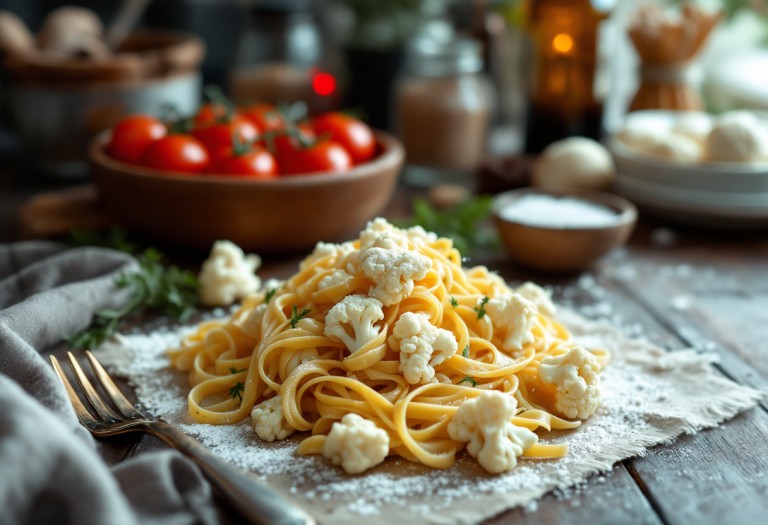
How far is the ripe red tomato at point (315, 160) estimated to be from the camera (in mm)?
2020

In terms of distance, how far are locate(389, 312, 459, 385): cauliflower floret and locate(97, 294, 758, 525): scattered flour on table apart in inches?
6.0

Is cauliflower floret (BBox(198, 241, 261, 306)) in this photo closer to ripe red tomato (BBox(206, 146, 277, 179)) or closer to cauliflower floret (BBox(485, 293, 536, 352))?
ripe red tomato (BBox(206, 146, 277, 179))

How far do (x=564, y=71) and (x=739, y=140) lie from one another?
0.77 m

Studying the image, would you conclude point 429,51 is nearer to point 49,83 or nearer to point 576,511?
point 49,83

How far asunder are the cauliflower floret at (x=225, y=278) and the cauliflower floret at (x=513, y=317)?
0.69 meters

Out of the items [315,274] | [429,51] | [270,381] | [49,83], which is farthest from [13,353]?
Result: [429,51]

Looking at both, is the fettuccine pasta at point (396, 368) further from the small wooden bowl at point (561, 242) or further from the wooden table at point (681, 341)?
the small wooden bowl at point (561, 242)

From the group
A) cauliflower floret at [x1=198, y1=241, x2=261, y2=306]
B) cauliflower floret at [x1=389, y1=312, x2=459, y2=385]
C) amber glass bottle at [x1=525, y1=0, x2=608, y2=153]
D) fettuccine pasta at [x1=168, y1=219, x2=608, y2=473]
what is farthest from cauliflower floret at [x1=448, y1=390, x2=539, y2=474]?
amber glass bottle at [x1=525, y1=0, x2=608, y2=153]

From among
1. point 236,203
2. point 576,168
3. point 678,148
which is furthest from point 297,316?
point 678,148

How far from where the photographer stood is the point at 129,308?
65.9 inches

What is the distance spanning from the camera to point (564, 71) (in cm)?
277

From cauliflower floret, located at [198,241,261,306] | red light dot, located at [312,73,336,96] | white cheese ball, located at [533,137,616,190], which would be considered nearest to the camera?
cauliflower floret, located at [198,241,261,306]

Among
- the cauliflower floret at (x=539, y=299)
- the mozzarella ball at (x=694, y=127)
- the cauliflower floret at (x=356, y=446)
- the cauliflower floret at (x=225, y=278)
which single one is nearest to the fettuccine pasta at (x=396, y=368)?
the cauliflower floret at (x=356, y=446)

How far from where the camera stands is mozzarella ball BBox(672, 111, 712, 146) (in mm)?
2393
